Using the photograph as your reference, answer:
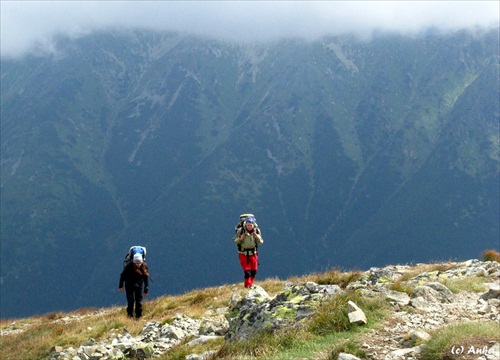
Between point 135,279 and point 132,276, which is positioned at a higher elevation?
point 132,276

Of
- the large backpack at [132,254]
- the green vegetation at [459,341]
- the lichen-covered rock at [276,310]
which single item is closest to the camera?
the green vegetation at [459,341]

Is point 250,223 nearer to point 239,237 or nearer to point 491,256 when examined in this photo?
point 239,237

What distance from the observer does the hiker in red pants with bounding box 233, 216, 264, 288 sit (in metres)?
21.0

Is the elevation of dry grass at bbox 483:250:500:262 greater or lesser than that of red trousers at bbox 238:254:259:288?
lesser

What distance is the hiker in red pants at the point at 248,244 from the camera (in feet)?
68.9

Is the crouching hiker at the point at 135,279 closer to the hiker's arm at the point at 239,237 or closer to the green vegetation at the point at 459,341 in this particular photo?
the hiker's arm at the point at 239,237

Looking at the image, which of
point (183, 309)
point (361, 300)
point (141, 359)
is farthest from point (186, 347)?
point (183, 309)

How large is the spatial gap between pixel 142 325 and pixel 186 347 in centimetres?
679

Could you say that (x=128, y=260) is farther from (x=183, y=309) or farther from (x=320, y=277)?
(x=320, y=277)

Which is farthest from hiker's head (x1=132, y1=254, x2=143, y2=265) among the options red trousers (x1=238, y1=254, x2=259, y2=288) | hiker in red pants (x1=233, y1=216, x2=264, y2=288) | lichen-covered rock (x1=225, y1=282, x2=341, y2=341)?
lichen-covered rock (x1=225, y1=282, x2=341, y2=341)

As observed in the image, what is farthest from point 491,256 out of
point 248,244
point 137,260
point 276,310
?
point 137,260

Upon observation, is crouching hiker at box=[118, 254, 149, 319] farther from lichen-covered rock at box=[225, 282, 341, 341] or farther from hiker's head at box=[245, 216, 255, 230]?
lichen-covered rock at box=[225, 282, 341, 341]

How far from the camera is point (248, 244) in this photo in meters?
21.1

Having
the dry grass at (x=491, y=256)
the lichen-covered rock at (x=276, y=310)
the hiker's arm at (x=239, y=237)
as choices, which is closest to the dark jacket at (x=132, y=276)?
the hiker's arm at (x=239, y=237)
